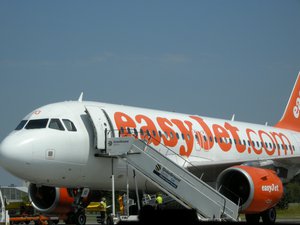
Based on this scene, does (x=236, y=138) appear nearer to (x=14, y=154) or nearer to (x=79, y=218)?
(x=79, y=218)

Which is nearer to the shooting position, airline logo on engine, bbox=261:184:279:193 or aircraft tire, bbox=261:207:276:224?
airline logo on engine, bbox=261:184:279:193

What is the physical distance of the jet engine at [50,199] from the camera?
19375mm

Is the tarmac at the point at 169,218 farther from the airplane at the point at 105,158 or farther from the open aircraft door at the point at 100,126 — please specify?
the open aircraft door at the point at 100,126

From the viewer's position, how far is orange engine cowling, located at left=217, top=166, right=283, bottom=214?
59.7ft

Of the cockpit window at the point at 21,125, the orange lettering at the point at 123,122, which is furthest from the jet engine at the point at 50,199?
the orange lettering at the point at 123,122

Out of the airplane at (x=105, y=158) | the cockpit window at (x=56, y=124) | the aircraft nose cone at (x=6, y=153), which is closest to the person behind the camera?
the aircraft nose cone at (x=6, y=153)

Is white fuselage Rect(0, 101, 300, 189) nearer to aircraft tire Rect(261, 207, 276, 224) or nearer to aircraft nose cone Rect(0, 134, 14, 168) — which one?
aircraft nose cone Rect(0, 134, 14, 168)

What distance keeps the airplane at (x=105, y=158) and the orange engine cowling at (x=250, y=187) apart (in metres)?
0.03

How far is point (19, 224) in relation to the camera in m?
28.5

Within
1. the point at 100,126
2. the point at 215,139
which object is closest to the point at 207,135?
the point at 215,139

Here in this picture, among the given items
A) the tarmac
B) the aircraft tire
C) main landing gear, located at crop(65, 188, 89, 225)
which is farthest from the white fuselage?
the tarmac

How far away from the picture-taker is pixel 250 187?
1816 centimetres

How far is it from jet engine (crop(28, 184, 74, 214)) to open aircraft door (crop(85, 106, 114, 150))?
314cm

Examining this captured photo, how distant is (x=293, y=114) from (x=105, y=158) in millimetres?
15382
